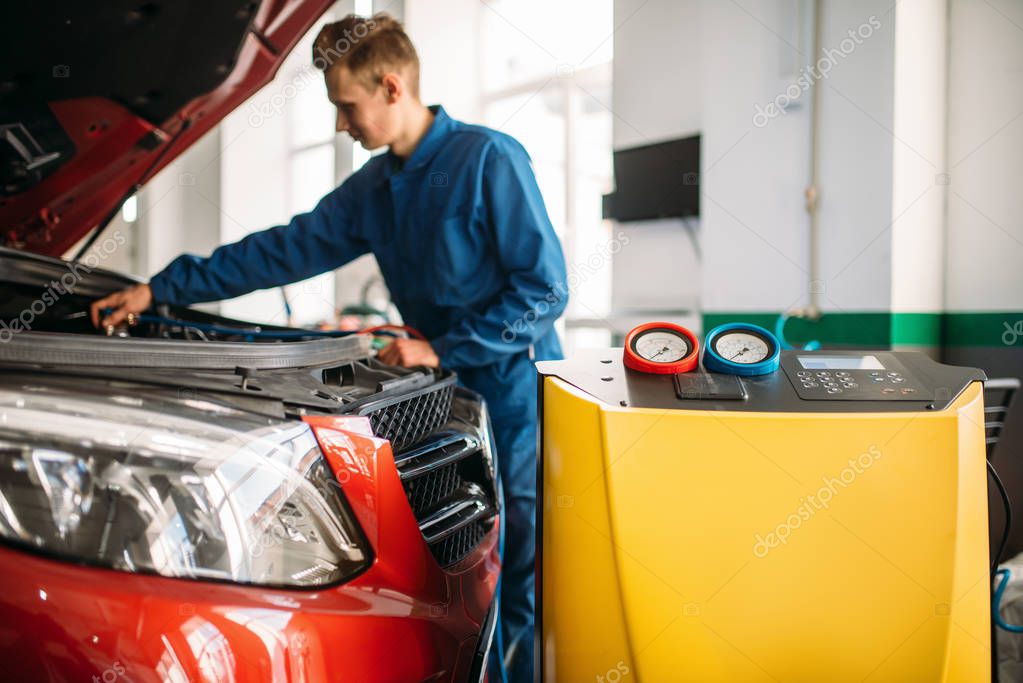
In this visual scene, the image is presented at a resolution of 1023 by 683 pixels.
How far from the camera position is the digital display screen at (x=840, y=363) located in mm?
853

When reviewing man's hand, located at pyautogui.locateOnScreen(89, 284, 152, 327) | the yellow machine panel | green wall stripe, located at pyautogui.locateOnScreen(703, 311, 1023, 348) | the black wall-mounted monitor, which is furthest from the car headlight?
the black wall-mounted monitor

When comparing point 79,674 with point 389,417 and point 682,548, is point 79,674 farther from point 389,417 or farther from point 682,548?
point 682,548

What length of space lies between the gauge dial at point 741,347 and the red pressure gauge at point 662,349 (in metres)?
0.04

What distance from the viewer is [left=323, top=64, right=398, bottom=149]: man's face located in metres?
1.44

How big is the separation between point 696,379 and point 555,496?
0.76 feet

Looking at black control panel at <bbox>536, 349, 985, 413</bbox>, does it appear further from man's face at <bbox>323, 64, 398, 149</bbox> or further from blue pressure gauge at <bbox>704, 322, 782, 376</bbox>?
man's face at <bbox>323, 64, 398, 149</bbox>

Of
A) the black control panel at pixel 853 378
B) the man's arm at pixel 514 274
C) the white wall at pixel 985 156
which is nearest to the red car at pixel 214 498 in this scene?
the man's arm at pixel 514 274

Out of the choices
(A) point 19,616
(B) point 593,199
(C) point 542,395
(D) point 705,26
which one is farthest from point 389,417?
(B) point 593,199

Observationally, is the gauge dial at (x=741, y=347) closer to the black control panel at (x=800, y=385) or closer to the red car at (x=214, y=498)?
the black control panel at (x=800, y=385)

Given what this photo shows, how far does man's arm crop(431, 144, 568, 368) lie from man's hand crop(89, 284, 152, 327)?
2.14 feet

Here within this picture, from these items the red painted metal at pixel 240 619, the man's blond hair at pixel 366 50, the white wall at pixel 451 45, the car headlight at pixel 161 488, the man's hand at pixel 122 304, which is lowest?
the red painted metal at pixel 240 619

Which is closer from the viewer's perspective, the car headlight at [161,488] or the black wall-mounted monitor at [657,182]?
the car headlight at [161,488]

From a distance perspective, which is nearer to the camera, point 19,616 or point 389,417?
point 19,616

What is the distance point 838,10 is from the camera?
7.31 ft
